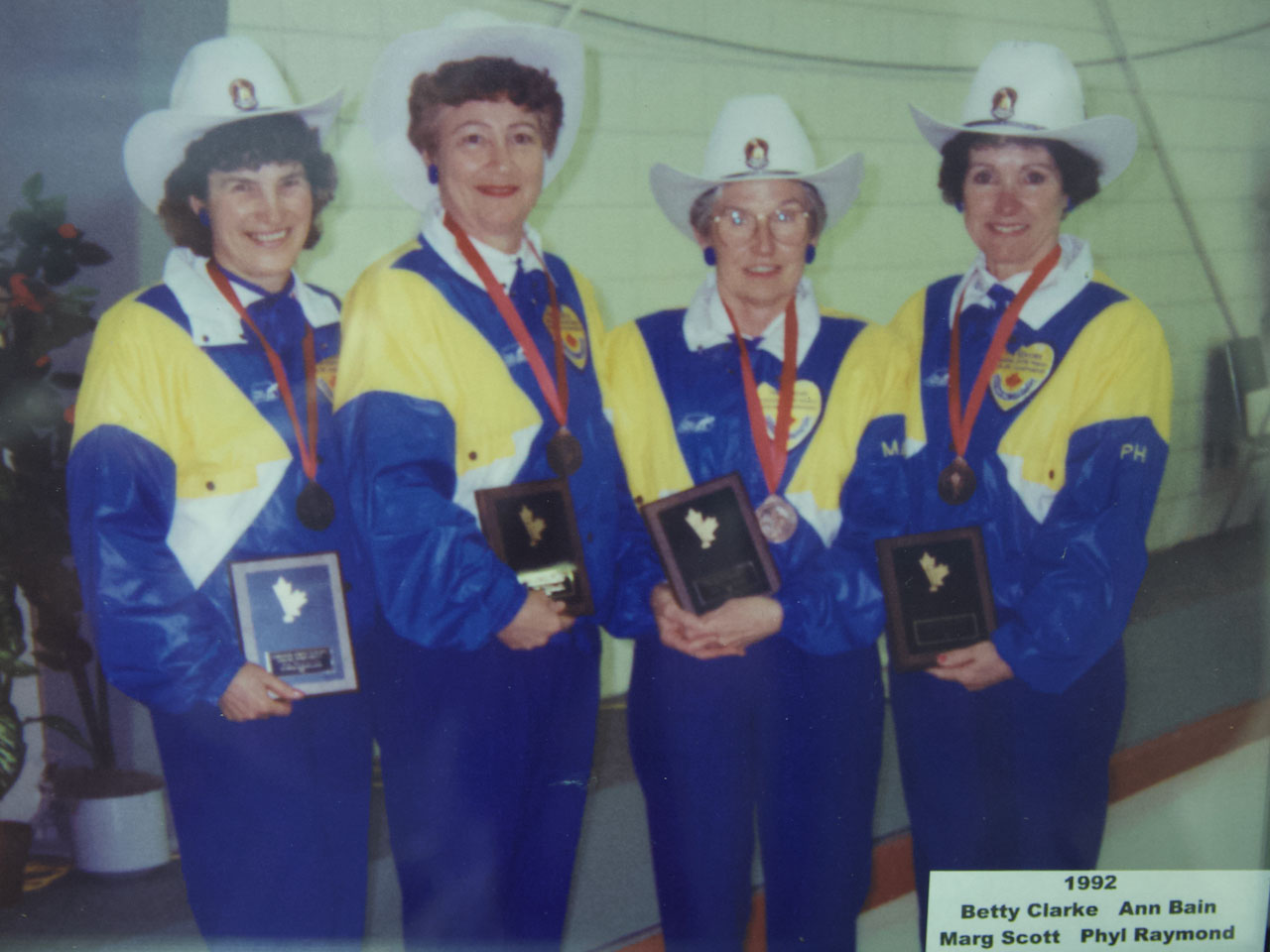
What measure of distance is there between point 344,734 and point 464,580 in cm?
31

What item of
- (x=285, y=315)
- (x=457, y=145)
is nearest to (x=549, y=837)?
(x=285, y=315)

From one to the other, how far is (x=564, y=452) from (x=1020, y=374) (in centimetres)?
76

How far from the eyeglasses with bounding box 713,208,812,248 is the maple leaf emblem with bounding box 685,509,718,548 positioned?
430mm

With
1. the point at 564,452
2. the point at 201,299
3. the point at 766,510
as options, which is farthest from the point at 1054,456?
the point at 201,299

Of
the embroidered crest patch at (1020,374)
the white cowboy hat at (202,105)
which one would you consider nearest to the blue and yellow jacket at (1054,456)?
the embroidered crest patch at (1020,374)

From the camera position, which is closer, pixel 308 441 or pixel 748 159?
pixel 308 441

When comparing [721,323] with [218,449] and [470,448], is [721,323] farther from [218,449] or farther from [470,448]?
[218,449]

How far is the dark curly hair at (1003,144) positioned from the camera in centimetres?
168

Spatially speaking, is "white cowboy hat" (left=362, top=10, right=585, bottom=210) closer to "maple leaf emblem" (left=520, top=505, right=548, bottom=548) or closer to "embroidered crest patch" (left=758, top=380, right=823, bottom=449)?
"maple leaf emblem" (left=520, top=505, right=548, bottom=548)

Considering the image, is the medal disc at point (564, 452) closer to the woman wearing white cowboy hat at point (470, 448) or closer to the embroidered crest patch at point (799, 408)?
the woman wearing white cowboy hat at point (470, 448)

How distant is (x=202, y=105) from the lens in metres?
1.40

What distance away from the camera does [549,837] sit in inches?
64.4

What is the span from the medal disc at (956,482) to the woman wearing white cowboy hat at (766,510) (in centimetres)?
8
